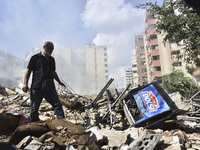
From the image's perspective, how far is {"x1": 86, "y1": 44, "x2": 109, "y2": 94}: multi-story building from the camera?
3578 inches

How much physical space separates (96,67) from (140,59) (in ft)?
111

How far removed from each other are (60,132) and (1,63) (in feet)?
269

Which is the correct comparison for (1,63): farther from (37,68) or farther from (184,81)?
(37,68)

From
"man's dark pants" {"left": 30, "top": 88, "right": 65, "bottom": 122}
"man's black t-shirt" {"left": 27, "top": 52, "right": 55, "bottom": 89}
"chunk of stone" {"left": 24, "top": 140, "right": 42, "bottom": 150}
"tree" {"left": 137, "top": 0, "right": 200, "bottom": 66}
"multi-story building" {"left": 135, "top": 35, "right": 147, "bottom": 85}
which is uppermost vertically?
"multi-story building" {"left": 135, "top": 35, "right": 147, "bottom": 85}

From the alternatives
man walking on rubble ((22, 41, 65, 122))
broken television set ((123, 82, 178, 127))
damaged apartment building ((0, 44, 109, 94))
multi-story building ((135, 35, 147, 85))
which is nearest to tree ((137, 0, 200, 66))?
broken television set ((123, 82, 178, 127))

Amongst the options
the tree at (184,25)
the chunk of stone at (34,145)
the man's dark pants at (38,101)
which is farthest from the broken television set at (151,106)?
the tree at (184,25)

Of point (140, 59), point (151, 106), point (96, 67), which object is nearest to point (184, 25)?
point (151, 106)

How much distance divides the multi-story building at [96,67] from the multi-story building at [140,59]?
27740 mm

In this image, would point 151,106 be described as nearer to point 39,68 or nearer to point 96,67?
point 39,68

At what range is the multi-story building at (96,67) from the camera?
90.9 m

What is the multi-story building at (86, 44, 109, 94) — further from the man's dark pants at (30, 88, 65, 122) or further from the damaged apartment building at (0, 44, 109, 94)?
the man's dark pants at (30, 88, 65, 122)

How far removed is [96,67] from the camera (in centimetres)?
9300

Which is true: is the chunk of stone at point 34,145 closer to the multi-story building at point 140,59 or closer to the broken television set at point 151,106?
the broken television set at point 151,106

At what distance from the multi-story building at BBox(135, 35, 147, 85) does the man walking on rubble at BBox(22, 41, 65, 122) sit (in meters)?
57.1
